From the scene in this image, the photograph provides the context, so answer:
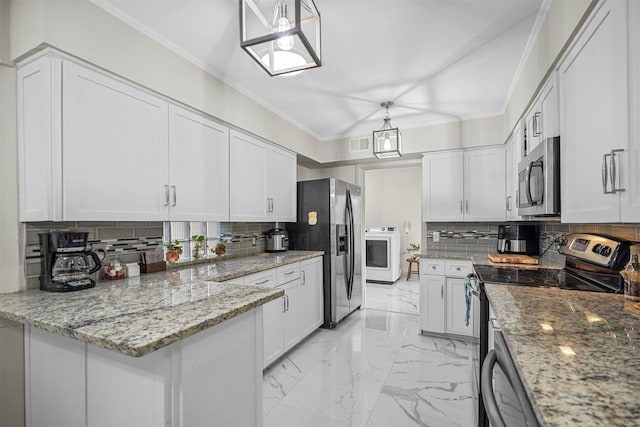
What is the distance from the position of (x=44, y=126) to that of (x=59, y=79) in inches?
9.8

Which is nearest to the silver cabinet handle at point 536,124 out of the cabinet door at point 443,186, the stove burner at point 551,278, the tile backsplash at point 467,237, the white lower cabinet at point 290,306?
the stove burner at point 551,278

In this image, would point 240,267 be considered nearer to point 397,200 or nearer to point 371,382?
point 371,382

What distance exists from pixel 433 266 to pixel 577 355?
256 cm

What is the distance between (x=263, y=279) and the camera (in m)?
2.52

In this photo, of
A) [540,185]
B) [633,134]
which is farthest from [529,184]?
[633,134]

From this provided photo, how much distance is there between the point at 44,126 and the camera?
1536 mm

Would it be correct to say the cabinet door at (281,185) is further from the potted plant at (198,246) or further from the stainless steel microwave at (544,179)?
the stainless steel microwave at (544,179)

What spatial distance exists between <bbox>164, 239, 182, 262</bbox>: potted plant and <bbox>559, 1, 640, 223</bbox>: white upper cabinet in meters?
2.50

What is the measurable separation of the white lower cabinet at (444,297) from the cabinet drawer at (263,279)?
1.69 m

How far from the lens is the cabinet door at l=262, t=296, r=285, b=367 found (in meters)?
2.49

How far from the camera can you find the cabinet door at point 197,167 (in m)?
2.15

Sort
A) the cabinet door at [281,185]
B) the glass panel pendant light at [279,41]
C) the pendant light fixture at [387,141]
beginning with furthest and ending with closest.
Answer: the cabinet door at [281,185]
the pendant light fixture at [387,141]
the glass panel pendant light at [279,41]

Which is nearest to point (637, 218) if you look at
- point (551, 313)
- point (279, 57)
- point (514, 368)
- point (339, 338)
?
point (551, 313)

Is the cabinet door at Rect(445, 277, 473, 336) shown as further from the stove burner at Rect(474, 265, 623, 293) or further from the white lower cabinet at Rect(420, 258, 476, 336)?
the stove burner at Rect(474, 265, 623, 293)
